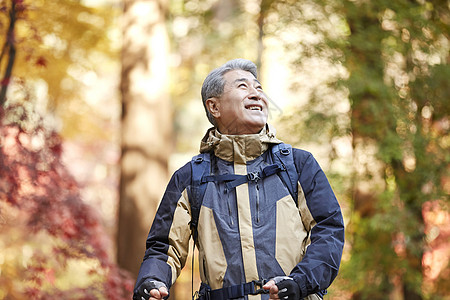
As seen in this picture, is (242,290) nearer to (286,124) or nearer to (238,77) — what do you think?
(238,77)

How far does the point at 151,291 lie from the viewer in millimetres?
2117

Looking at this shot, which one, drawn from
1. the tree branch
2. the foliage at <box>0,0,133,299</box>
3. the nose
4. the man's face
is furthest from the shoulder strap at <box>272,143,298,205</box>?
the tree branch

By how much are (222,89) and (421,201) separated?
4164 millimetres

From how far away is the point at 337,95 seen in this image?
21.0 ft

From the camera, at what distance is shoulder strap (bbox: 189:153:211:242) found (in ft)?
7.55

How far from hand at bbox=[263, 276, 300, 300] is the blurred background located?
2.58 m

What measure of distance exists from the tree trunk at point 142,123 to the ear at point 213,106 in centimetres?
272

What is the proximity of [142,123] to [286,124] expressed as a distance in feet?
5.87

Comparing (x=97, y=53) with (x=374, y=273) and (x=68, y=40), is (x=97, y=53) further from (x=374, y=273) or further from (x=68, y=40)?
(x=374, y=273)

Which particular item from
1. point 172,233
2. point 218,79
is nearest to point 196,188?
point 172,233

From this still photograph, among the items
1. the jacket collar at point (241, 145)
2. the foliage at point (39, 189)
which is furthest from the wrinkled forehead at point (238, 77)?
the foliage at point (39, 189)

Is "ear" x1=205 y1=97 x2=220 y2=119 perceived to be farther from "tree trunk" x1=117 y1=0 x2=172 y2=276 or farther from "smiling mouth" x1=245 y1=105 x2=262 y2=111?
"tree trunk" x1=117 y1=0 x2=172 y2=276

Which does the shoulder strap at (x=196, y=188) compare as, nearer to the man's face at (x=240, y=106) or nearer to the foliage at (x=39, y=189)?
the man's face at (x=240, y=106)

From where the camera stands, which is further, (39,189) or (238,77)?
(39,189)
